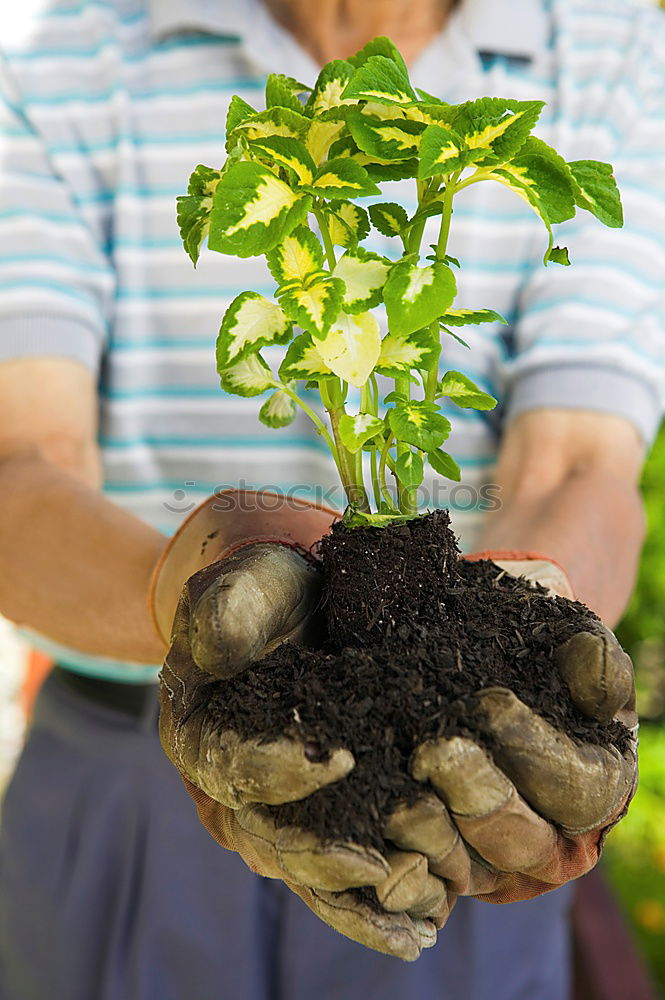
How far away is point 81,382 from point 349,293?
3.02ft

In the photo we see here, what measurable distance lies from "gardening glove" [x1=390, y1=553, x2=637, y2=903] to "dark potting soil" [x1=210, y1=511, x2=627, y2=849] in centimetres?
2

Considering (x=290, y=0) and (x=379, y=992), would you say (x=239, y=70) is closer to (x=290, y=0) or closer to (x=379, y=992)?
(x=290, y=0)

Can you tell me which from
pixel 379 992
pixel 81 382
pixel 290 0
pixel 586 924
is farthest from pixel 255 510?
pixel 586 924

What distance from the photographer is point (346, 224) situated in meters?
1.15

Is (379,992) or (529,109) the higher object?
(529,109)

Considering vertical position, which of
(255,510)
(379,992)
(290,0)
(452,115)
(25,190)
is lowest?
(379,992)

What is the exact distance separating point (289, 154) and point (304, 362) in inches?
9.7

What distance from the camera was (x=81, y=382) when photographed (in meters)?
1.81

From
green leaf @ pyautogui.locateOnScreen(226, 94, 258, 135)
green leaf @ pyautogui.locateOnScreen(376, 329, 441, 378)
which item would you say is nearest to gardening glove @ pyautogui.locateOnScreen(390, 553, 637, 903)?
green leaf @ pyautogui.locateOnScreen(376, 329, 441, 378)

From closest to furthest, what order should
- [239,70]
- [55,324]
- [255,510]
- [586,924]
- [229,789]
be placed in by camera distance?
[229,789], [255,510], [55,324], [239,70], [586,924]

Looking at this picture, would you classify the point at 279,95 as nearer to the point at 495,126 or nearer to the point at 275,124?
the point at 275,124

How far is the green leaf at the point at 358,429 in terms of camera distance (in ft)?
3.59

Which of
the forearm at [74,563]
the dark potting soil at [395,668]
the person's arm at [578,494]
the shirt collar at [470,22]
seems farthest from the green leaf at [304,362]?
the shirt collar at [470,22]

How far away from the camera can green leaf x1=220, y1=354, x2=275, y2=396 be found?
1176mm
